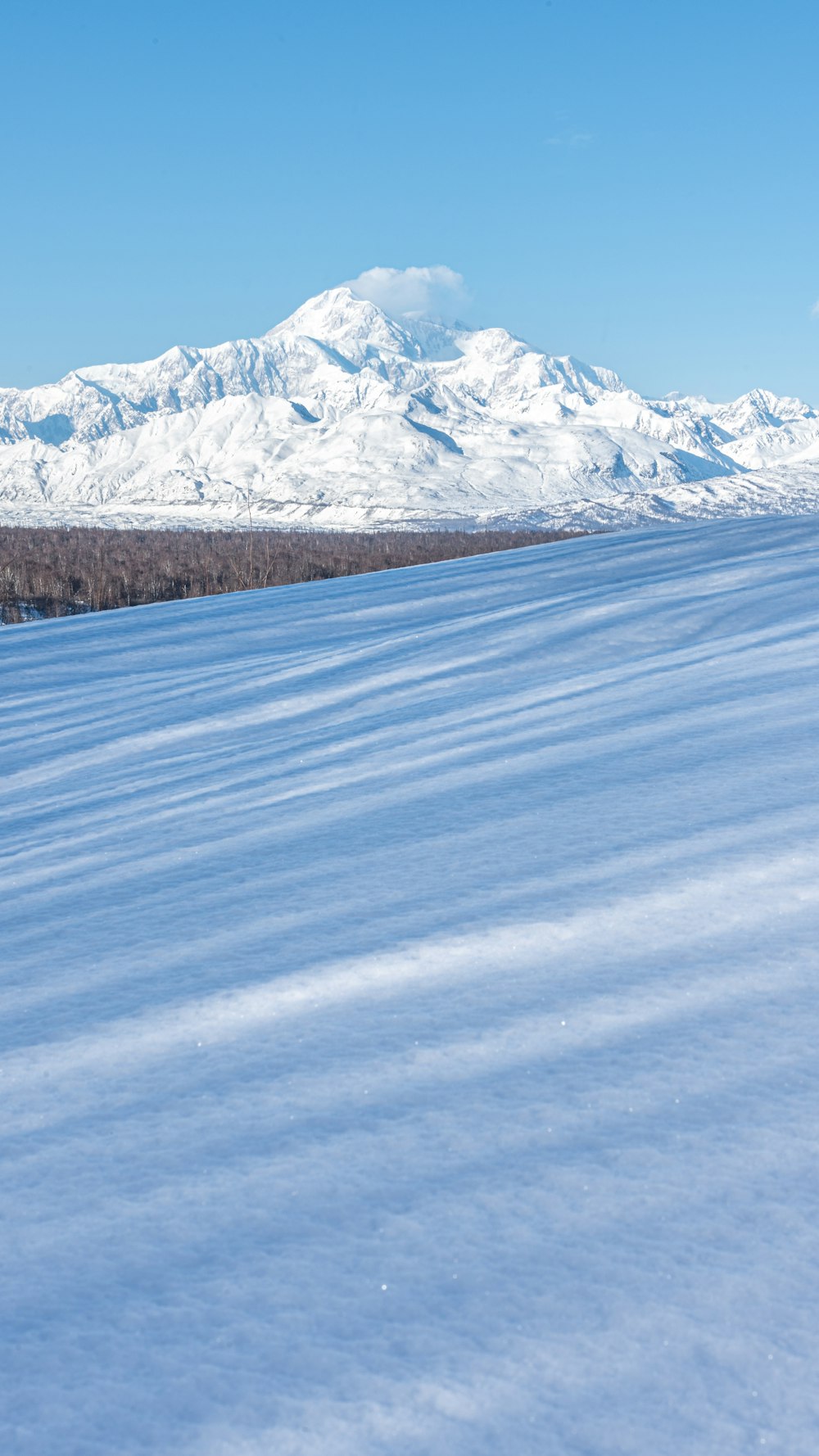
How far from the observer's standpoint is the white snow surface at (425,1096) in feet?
3.91

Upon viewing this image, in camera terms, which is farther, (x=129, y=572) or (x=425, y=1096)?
(x=129, y=572)

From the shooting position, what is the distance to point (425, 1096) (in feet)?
5.55

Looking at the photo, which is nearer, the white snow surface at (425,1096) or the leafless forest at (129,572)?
the white snow surface at (425,1096)

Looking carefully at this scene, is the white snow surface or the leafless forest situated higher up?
the leafless forest

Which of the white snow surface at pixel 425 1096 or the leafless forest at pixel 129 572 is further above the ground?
the leafless forest at pixel 129 572

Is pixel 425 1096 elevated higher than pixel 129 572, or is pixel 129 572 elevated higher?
pixel 129 572

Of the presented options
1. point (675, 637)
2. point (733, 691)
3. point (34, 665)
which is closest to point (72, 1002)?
point (733, 691)

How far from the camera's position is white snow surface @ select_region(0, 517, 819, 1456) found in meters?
1.19

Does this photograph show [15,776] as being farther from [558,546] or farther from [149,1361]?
[558,546]

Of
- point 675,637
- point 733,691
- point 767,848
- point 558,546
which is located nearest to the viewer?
point 767,848

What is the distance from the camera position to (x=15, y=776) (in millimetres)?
4012

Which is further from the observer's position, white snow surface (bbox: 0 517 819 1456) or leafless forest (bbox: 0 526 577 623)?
leafless forest (bbox: 0 526 577 623)

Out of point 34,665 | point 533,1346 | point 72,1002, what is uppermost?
point 34,665

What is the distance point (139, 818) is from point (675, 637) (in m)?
2.93
